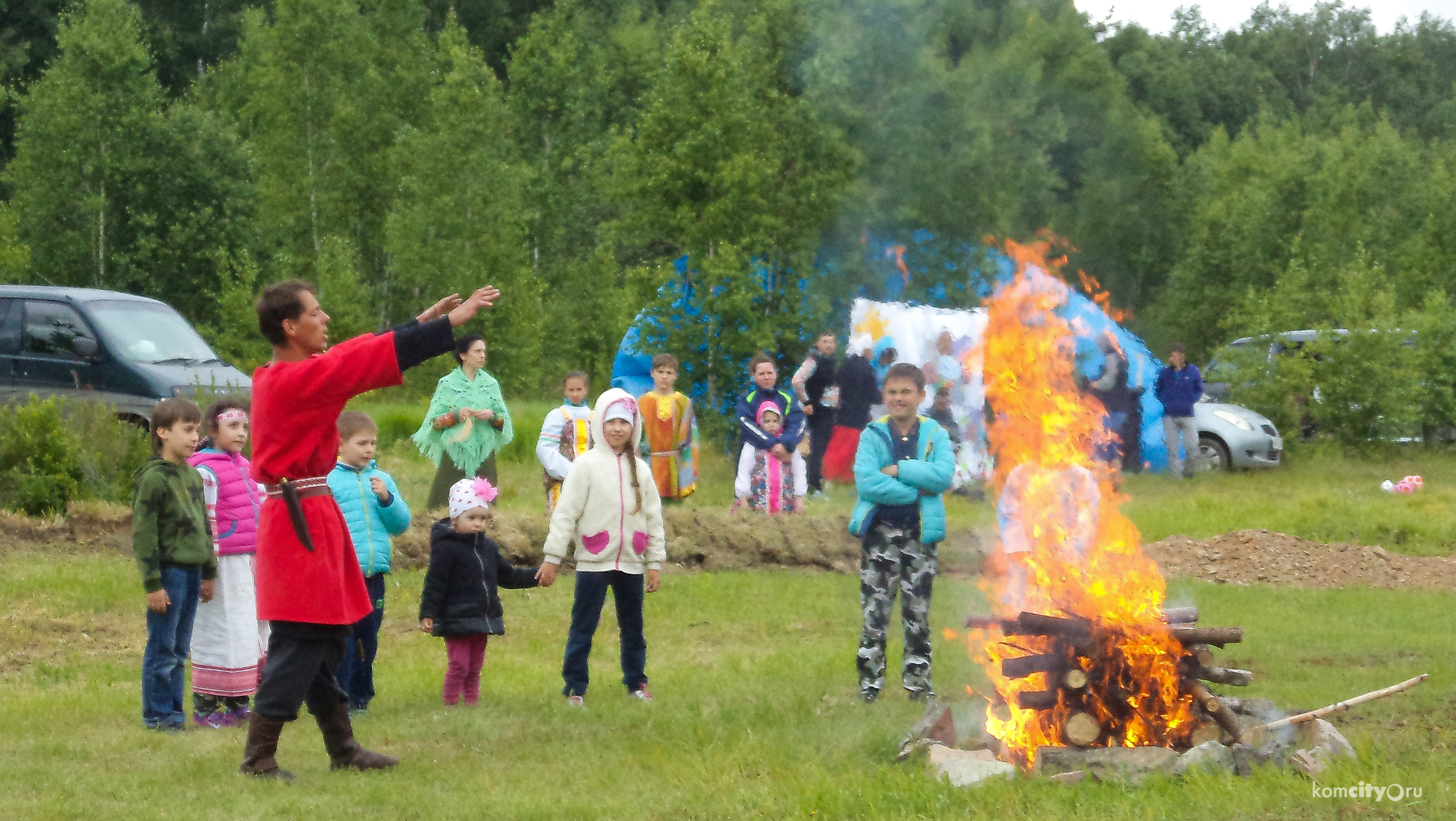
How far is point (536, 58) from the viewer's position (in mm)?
46000

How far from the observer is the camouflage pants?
27.7 ft

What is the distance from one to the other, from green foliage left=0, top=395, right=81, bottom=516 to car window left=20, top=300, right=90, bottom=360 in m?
2.89

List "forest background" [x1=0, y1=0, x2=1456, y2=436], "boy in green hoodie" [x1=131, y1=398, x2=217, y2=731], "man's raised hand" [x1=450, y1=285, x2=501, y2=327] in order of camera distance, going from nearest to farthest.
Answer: "man's raised hand" [x1=450, y1=285, x2=501, y2=327] < "boy in green hoodie" [x1=131, y1=398, x2=217, y2=731] < "forest background" [x1=0, y1=0, x2=1456, y2=436]

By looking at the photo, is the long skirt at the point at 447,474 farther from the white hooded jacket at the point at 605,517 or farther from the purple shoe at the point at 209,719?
the purple shoe at the point at 209,719

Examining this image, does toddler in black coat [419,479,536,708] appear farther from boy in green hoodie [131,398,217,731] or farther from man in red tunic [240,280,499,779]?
man in red tunic [240,280,499,779]

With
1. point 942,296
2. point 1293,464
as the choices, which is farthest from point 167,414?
point 1293,464

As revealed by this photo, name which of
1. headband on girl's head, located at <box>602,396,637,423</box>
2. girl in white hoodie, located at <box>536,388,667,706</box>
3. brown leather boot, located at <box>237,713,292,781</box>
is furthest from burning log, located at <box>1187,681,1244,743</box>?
brown leather boot, located at <box>237,713,292,781</box>

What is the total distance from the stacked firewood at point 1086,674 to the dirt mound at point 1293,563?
26.2 ft

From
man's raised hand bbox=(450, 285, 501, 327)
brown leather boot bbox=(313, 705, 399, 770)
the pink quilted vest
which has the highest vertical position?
man's raised hand bbox=(450, 285, 501, 327)

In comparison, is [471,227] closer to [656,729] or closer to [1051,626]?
[656,729]

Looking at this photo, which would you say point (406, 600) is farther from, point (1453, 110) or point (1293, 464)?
point (1453, 110)

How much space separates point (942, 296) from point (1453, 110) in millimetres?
55304

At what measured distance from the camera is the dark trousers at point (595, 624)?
8508 millimetres

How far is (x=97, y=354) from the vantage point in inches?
675
